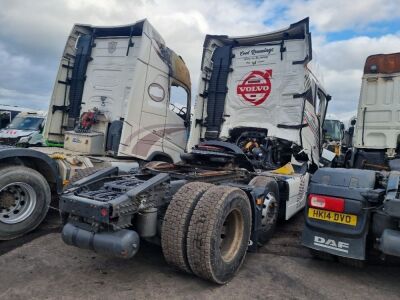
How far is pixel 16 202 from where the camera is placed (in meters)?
4.68

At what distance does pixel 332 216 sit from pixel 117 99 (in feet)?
18.0

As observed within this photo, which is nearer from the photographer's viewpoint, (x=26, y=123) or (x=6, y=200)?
(x=6, y=200)

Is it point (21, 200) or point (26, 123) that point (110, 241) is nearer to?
point (21, 200)

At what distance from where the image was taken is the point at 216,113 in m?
7.71

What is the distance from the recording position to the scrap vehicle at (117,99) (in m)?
7.14

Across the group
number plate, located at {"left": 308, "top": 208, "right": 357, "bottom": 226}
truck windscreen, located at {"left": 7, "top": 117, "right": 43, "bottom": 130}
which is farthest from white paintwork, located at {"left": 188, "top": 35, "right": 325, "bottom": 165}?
truck windscreen, located at {"left": 7, "top": 117, "right": 43, "bottom": 130}

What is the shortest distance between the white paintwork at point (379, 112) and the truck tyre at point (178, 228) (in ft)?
14.6

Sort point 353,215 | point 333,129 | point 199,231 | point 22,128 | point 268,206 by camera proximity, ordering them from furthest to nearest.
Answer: point 333,129
point 22,128
point 268,206
point 353,215
point 199,231

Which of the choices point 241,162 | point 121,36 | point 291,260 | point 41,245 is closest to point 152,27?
point 121,36

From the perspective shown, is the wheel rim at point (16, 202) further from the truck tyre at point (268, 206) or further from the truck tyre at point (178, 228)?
the truck tyre at point (268, 206)

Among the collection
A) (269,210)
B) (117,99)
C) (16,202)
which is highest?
(117,99)

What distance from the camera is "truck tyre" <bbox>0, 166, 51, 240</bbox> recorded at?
4.47 metres

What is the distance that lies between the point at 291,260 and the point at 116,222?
2328 millimetres

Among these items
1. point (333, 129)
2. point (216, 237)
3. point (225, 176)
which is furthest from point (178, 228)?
point (333, 129)
